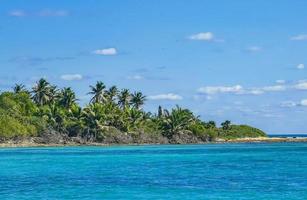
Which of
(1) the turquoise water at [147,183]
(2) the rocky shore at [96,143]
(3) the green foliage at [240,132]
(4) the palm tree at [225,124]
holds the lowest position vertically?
(1) the turquoise water at [147,183]

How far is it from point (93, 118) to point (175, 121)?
22977 millimetres

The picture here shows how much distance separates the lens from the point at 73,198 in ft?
117

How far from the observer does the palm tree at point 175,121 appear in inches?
5384

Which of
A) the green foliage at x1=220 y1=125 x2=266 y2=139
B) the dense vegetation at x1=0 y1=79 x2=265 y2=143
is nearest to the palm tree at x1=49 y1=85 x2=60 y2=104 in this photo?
the dense vegetation at x1=0 y1=79 x2=265 y2=143

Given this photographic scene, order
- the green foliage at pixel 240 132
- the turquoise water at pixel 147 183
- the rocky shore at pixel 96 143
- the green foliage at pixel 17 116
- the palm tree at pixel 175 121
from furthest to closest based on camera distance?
1. the green foliage at pixel 240 132
2. the palm tree at pixel 175 121
3. the rocky shore at pixel 96 143
4. the green foliage at pixel 17 116
5. the turquoise water at pixel 147 183

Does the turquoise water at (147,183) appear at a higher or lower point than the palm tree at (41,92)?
lower

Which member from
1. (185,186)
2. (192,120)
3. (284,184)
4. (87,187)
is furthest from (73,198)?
(192,120)

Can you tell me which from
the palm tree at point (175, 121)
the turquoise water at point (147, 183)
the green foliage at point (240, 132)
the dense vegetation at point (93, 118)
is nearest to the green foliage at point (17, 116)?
the dense vegetation at point (93, 118)

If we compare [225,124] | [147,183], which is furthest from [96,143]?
[147,183]

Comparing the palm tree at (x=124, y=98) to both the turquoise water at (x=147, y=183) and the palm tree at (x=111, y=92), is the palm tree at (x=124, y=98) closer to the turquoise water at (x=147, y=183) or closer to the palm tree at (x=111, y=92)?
the palm tree at (x=111, y=92)

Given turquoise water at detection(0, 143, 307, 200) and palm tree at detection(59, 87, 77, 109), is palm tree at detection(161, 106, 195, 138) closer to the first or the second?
palm tree at detection(59, 87, 77, 109)

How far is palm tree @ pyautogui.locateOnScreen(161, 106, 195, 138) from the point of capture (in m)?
137

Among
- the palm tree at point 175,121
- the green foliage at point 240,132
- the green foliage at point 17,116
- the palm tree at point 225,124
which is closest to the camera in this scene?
the green foliage at point 17,116

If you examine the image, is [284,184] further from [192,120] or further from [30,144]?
[192,120]
